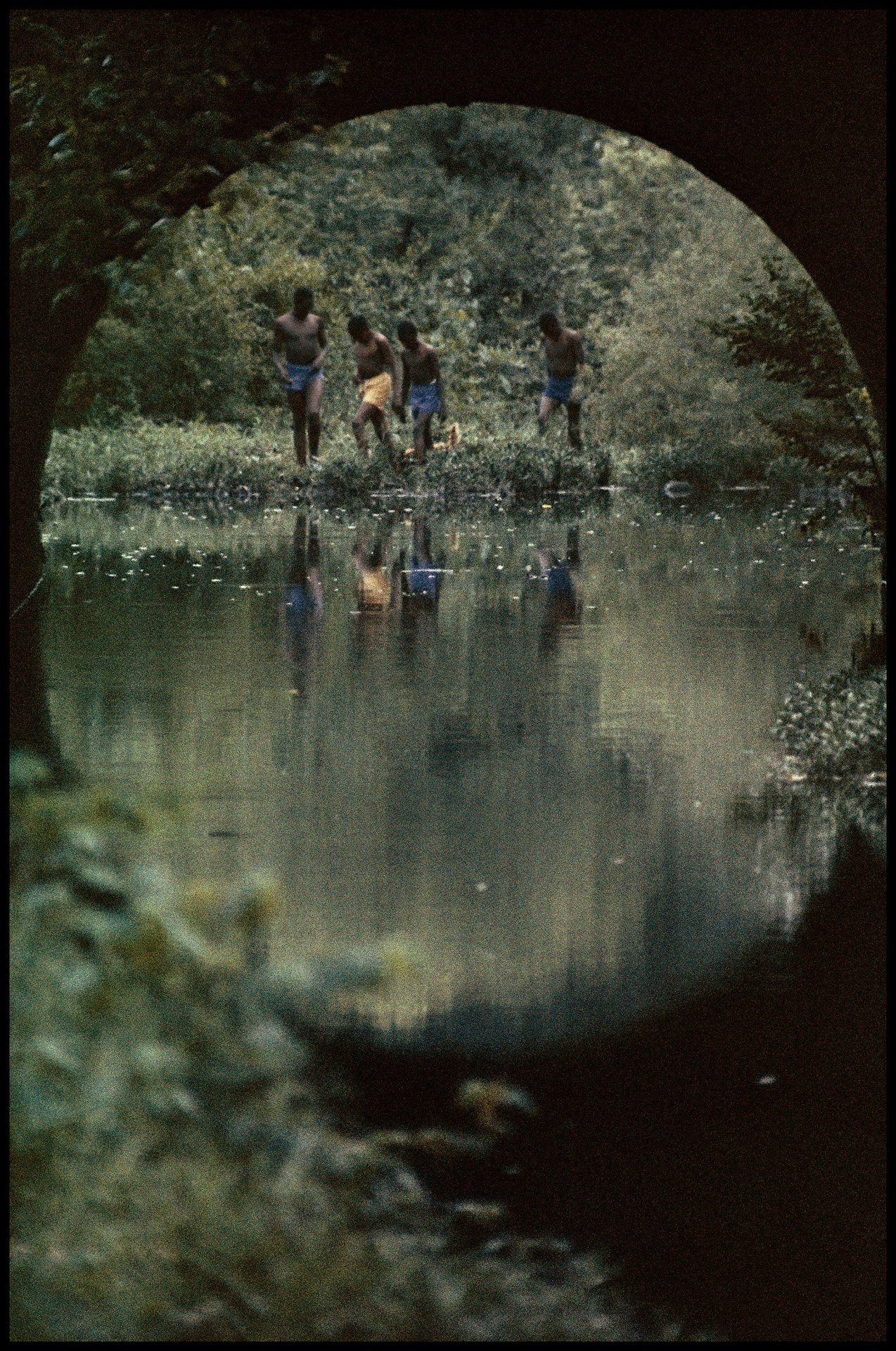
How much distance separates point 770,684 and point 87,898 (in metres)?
6.58

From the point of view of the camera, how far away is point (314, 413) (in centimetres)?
3059

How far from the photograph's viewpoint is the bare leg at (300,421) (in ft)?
98.1

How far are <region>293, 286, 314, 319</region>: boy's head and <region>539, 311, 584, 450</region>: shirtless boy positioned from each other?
118 inches

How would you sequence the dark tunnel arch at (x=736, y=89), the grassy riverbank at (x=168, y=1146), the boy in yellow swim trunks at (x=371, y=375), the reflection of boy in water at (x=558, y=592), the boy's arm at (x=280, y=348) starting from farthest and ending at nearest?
the boy in yellow swim trunks at (x=371, y=375) → the boy's arm at (x=280, y=348) → the reflection of boy in water at (x=558, y=592) → the dark tunnel arch at (x=736, y=89) → the grassy riverbank at (x=168, y=1146)

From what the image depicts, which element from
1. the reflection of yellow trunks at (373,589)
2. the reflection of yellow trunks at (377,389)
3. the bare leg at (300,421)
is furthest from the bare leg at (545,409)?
the reflection of yellow trunks at (373,589)

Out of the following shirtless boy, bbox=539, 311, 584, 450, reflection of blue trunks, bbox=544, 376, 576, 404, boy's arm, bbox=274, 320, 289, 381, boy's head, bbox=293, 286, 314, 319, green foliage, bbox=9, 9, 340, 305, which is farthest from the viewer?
reflection of blue trunks, bbox=544, 376, 576, 404

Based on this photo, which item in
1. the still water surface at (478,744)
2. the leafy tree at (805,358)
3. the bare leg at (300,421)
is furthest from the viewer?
the bare leg at (300,421)

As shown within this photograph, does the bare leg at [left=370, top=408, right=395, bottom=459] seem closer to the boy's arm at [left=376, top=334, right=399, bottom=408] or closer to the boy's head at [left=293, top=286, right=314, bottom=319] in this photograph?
the boy's arm at [left=376, top=334, right=399, bottom=408]

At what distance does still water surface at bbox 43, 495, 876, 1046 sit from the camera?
7.86m

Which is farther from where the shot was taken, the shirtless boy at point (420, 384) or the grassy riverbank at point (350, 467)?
the grassy riverbank at point (350, 467)

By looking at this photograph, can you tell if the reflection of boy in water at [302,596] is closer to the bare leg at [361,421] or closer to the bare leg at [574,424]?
the bare leg at [361,421]

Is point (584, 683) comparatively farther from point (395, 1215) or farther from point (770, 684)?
point (395, 1215)

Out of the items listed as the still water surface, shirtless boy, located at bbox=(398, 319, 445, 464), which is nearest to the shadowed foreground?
the still water surface

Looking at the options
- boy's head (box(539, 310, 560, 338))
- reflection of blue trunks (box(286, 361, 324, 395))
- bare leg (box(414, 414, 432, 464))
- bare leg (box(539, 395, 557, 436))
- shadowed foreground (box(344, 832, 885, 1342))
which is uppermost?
boy's head (box(539, 310, 560, 338))
